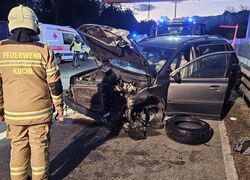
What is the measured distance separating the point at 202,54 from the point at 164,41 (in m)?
0.97

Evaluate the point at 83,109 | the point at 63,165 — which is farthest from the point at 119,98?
the point at 63,165

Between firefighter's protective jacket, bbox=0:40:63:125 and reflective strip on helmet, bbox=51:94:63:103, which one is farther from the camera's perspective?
reflective strip on helmet, bbox=51:94:63:103

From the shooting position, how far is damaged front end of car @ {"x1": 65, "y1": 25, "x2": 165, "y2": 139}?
5.13 m

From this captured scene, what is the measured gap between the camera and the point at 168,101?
5551mm

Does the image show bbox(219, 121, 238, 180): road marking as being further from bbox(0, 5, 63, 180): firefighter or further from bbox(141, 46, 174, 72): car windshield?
bbox(0, 5, 63, 180): firefighter

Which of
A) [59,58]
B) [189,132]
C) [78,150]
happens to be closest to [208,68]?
[189,132]

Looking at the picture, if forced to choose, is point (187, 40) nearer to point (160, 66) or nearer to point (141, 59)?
point (160, 66)

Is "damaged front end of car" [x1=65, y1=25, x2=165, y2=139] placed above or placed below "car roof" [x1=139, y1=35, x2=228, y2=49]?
below

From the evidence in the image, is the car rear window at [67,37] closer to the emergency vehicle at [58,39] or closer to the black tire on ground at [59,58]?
the emergency vehicle at [58,39]

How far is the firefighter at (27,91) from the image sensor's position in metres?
2.99

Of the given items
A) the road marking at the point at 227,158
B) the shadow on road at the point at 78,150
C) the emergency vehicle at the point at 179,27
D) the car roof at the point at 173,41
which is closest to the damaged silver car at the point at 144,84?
the car roof at the point at 173,41

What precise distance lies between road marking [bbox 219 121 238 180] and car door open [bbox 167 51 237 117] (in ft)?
1.51

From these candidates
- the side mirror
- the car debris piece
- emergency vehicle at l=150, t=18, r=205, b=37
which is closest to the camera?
the car debris piece

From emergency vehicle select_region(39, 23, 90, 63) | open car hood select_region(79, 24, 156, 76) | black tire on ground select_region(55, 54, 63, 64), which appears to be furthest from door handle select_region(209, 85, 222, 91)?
black tire on ground select_region(55, 54, 63, 64)
